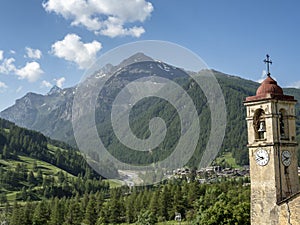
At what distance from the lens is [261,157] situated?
24.2 meters

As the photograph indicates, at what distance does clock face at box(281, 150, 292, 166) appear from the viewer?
23922 millimetres

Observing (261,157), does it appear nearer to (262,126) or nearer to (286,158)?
(286,158)

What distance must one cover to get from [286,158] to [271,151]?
1199 mm

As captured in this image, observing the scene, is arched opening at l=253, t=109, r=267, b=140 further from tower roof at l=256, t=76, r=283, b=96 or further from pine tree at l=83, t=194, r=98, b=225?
pine tree at l=83, t=194, r=98, b=225

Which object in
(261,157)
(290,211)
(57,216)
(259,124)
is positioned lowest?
(290,211)

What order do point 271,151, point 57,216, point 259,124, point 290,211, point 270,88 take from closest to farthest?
1. point 290,211
2. point 271,151
3. point 270,88
4. point 259,124
5. point 57,216

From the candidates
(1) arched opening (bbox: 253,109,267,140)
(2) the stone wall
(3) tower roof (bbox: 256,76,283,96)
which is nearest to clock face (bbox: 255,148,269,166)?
(1) arched opening (bbox: 253,109,267,140)

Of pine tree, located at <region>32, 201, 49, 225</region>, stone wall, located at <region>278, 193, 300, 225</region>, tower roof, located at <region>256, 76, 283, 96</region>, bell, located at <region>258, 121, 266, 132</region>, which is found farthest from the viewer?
pine tree, located at <region>32, 201, 49, 225</region>

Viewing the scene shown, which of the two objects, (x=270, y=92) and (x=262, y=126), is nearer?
(x=270, y=92)

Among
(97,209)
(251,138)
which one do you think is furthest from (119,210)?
(251,138)

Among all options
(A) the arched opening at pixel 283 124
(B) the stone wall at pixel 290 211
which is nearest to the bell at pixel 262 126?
(A) the arched opening at pixel 283 124

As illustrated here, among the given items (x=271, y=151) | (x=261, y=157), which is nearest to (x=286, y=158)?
(x=271, y=151)

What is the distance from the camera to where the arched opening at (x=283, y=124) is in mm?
24734

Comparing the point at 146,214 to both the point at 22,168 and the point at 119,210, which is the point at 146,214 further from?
the point at 22,168
